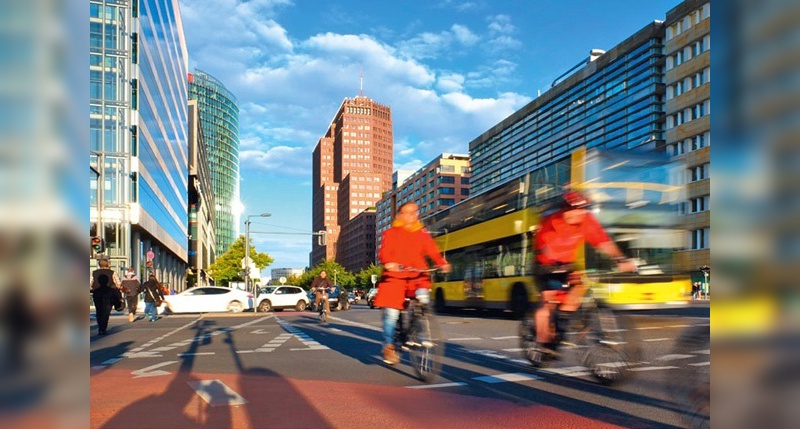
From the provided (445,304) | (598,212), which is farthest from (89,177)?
(445,304)

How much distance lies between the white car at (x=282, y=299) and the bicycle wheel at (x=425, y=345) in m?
28.3

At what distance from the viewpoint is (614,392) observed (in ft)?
19.0

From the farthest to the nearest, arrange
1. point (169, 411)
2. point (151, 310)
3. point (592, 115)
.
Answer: point (592, 115) < point (151, 310) < point (169, 411)

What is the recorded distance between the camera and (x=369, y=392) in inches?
236

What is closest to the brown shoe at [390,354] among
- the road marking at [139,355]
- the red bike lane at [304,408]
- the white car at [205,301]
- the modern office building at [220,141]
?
the red bike lane at [304,408]

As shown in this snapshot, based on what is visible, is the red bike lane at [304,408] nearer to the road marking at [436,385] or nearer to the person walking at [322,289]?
the road marking at [436,385]

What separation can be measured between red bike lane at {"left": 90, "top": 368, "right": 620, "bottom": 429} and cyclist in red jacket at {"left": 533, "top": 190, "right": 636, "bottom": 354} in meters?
1.37

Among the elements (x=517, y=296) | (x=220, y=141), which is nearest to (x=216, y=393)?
(x=517, y=296)

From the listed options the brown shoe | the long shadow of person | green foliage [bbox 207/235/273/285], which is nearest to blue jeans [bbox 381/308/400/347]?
the brown shoe

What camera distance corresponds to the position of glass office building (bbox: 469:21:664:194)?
68.1m

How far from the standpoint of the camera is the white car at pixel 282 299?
3434 centimetres

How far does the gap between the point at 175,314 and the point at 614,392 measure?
30523mm

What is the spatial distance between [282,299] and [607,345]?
3018cm

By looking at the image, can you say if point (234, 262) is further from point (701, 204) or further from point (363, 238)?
point (363, 238)
